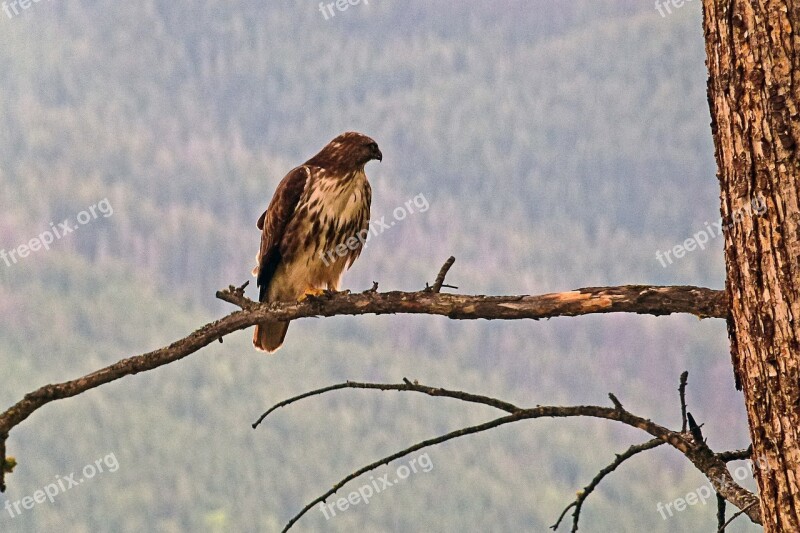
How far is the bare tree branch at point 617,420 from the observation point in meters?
2.15

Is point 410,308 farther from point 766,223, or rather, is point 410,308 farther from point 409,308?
point 766,223

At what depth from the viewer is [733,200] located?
1892 mm

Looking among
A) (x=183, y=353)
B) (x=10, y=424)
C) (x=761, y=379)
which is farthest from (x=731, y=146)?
(x=10, y=424)

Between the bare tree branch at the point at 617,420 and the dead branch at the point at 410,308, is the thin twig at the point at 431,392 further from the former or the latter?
the dead branch at the point at 410,308

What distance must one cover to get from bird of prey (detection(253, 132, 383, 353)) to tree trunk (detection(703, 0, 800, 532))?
2.63 m

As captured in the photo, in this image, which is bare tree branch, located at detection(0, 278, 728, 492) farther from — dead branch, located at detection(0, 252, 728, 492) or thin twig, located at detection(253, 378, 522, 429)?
thin twig, located at detection(253, 378, 522, 429)

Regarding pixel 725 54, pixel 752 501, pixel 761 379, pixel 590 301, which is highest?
pixel 725 54

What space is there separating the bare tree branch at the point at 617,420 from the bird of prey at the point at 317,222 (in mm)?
1861

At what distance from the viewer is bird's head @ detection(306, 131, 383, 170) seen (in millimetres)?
4414

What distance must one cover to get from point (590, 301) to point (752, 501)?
1.98 feet

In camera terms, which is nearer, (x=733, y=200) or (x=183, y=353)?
(x=733, y=200)

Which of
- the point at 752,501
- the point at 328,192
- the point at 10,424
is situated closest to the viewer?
the point at 752,501

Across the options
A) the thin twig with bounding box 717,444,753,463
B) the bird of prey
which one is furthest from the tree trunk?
the bird of prey

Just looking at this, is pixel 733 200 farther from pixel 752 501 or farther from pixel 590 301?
pixel 752 501
